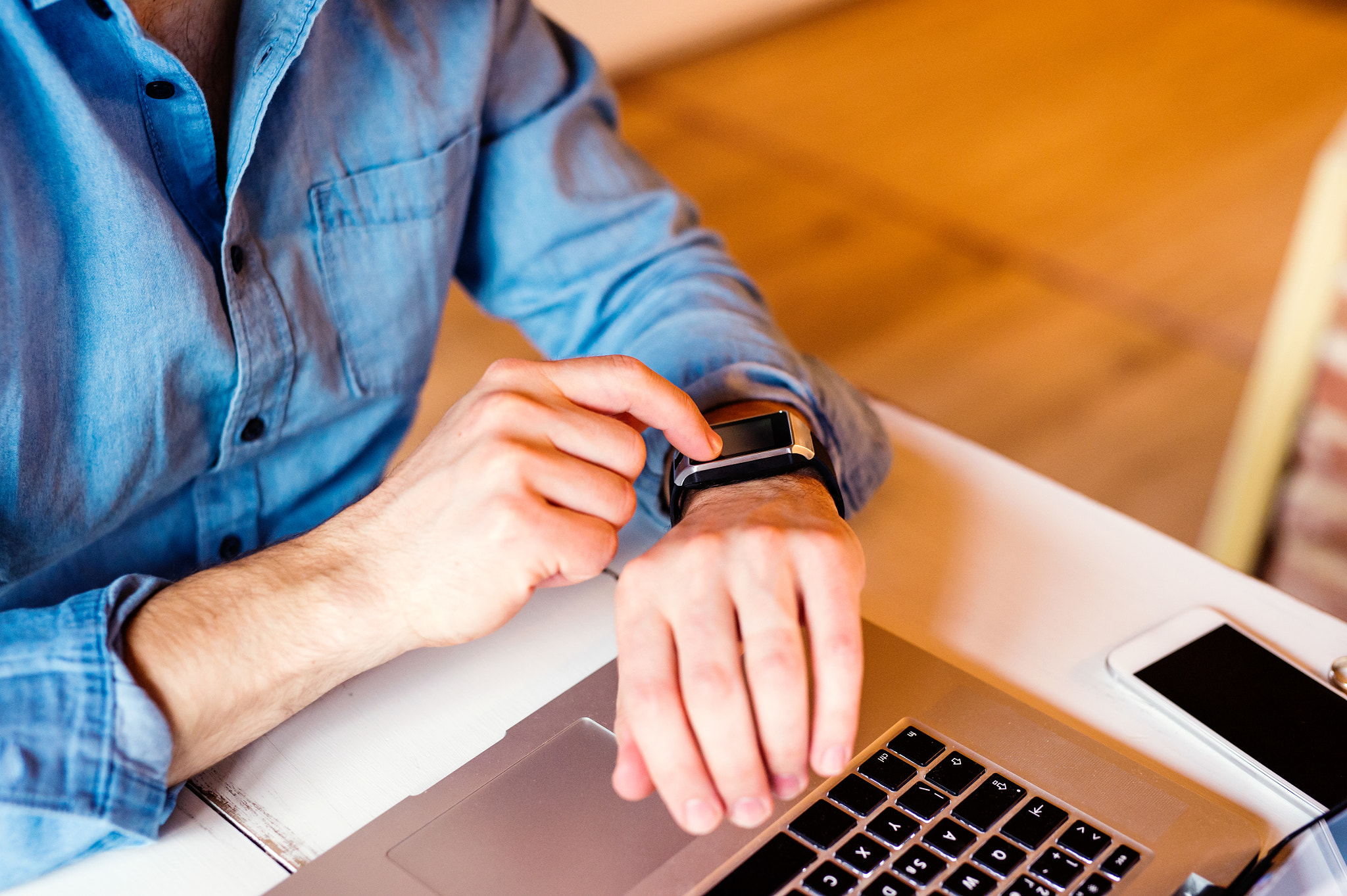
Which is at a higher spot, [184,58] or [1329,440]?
[184,58]

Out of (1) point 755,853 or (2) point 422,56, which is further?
(2) point 422,56

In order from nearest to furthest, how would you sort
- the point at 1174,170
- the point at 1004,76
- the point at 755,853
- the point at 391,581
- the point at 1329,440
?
the point at 755,853, the point at 391,581, the point at 1329,440, the point at 1174,170, the point at 1004,76

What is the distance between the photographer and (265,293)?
0.82 meters

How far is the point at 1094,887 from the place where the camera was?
56 cm

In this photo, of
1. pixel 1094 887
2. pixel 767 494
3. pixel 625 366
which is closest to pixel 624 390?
pixel 625 366

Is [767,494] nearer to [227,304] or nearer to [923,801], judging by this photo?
[923,801]

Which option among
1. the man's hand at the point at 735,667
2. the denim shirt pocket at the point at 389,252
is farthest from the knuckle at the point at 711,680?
the denim shirt pocket at the point at 389,252

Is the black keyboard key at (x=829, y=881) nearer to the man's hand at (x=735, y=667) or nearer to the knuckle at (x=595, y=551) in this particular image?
the man's hand at (x=735, y=667)

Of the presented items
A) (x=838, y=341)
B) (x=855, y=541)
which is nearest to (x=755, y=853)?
(x=855, y=541)

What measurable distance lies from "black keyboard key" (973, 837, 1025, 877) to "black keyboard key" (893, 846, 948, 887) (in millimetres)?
19

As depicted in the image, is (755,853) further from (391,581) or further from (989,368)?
(989,368)

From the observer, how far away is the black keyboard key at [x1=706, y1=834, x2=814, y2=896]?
562 millimetres

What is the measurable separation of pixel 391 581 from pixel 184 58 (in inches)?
15.6

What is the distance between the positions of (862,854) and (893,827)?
2 cm
